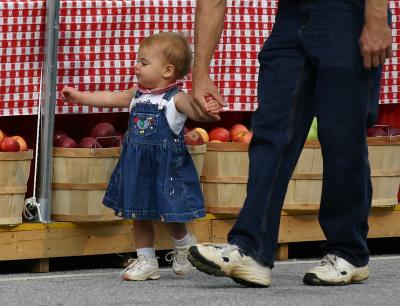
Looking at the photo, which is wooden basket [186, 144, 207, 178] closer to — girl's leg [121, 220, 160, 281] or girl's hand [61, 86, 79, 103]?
girl's leg [121, 220, 160, 281]

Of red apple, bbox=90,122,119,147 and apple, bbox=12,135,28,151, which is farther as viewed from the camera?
red apple, bbox=90,122,119,147

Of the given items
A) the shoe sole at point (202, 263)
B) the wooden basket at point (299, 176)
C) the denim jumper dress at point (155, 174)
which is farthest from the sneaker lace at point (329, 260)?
the wooden basket at point (299, 176)

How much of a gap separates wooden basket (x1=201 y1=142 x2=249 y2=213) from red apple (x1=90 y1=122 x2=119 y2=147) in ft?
1.61

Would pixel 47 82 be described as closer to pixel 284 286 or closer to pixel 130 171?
pixel 130 171

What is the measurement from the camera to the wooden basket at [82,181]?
22.3ft

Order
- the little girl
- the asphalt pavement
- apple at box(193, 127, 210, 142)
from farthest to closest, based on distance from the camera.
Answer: apple at box(193, 127, 210, 142) → the little girl → the asphalt pavement

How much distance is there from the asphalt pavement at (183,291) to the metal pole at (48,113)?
15.3 inches

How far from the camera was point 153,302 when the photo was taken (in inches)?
221

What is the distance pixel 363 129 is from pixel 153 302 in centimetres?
118

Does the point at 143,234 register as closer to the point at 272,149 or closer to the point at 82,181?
the point at 82,181

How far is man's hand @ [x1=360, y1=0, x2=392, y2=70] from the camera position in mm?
5734

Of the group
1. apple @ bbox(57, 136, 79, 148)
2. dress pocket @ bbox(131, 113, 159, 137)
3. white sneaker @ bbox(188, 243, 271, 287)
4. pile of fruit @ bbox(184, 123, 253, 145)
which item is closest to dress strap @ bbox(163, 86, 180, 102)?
dress pocket @ bbox(131, 113, 159, 137)

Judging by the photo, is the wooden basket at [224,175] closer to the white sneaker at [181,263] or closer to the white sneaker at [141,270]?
the white sneaker at [181,263]

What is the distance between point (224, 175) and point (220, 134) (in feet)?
0.98
